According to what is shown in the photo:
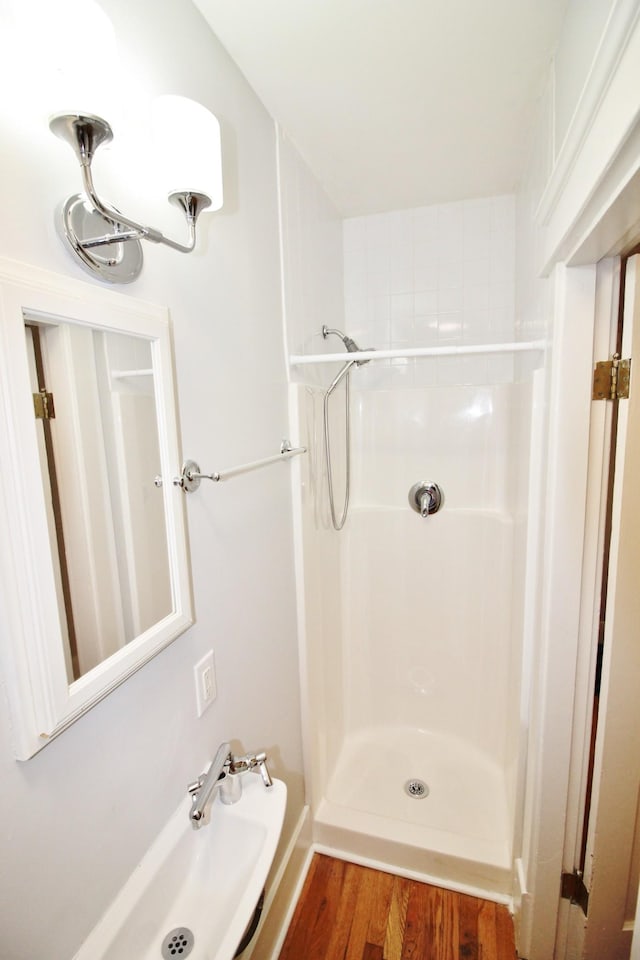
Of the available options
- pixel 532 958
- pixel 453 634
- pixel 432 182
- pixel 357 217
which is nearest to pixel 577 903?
pixel 532 958

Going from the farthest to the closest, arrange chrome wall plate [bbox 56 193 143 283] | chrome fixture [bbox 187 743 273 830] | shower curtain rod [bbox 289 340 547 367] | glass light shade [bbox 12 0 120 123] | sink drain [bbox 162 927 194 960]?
shower curtain rod [bbox 289 340 547 367], chrome fixture [bbox 187 743 273 830], sink drain [bbox 162 927 194 960], chrome wall plate [bbox 56 193 143 283], glass light shade [bbox 12 0 120 123]

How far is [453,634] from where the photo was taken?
208 cm

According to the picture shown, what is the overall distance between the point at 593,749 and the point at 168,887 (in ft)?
3.72

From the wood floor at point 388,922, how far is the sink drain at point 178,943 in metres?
0.84

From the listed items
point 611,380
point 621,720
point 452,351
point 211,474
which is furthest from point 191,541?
point 621,720

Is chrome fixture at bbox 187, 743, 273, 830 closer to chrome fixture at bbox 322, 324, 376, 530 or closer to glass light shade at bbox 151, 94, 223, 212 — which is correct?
chrome fixture at bbox 322, 324, 376, 530

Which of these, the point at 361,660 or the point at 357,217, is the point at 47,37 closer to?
the point at 357,217

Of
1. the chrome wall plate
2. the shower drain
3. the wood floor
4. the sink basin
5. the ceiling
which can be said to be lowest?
the wood floor

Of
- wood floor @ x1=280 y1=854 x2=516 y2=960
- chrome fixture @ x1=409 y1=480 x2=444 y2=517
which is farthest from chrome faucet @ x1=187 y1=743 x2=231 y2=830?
chrome fixture @ x1=409 y1=480 x2=444 y2=517

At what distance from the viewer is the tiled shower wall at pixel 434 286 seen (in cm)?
191

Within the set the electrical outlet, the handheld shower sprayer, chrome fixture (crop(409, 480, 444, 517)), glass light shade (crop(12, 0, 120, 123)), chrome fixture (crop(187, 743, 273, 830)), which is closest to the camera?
glass light shade (crop(12, 0, 120, 123))

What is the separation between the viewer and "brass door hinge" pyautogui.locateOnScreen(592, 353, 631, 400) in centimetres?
103

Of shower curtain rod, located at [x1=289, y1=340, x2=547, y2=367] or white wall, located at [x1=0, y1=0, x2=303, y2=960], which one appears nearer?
white wall, located at [x1=0, y1=0, x2=303, y2=960]

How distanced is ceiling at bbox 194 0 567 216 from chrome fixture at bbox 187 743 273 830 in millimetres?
1698
